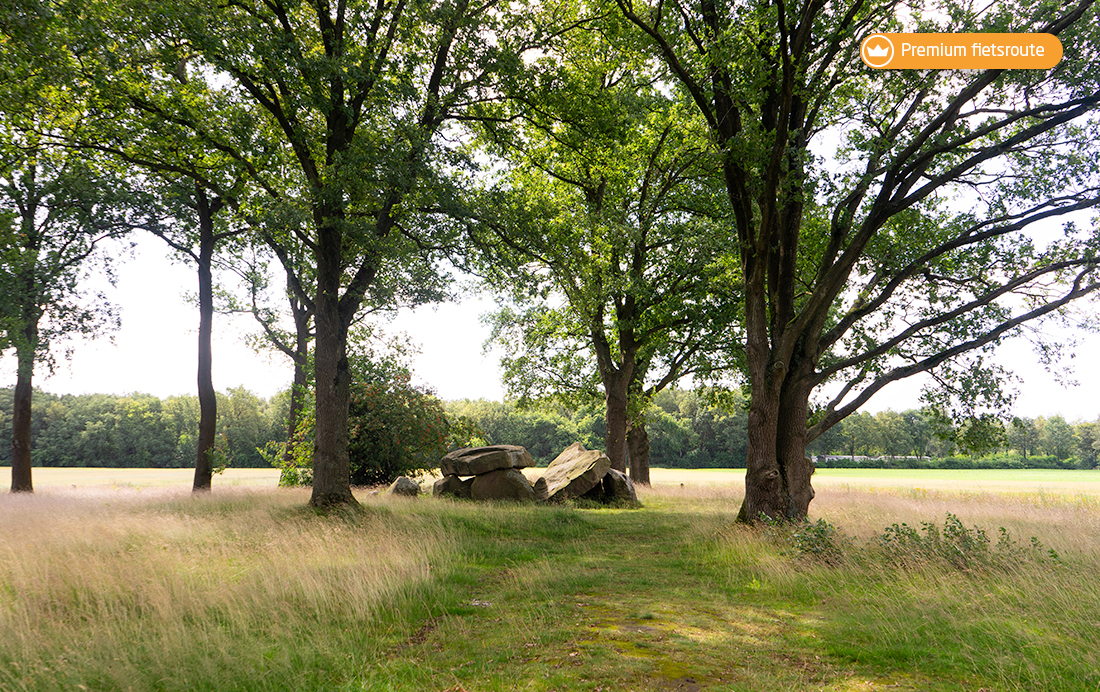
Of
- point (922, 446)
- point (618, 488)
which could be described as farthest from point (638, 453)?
point (922, 446)

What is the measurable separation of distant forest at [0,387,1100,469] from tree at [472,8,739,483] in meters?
34.9

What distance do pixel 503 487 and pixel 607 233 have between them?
8.36m

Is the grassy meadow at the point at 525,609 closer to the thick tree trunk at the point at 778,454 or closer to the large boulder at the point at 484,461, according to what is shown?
the thick tree trunk at the point at 778,454

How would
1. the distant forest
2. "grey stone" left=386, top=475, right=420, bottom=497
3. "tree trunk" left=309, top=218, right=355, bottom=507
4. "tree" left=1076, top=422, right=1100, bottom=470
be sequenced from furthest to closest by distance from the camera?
"tree" left=1076, top=422, right=1100, bottom=470 < the distant forest < "grey stone" left=386, top=475, right=420, bottom=497 < "tree trunk" left=309, top=218, right=355, bottom=507

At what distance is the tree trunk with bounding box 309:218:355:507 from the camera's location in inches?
526

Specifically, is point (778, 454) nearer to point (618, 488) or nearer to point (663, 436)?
point (618, 488)

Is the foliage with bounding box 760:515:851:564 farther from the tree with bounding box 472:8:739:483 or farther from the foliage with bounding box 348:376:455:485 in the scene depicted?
the foliage with bounding box 348:376:455:485

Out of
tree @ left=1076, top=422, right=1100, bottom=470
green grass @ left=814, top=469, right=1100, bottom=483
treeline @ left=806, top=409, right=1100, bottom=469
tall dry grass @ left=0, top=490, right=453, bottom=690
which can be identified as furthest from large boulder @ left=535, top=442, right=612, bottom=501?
tree @ left=1076, top=422, right=1100, bottom=470

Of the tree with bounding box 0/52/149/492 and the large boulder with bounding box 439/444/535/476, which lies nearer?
the tree with bounding box 0/52/149/492

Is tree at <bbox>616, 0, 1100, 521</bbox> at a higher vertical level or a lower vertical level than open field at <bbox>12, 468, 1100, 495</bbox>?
higher

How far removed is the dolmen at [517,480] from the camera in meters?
18.0

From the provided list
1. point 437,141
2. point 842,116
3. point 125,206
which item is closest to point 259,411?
point 125,206

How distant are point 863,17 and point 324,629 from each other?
14.1m

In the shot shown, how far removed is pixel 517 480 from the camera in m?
17.9
